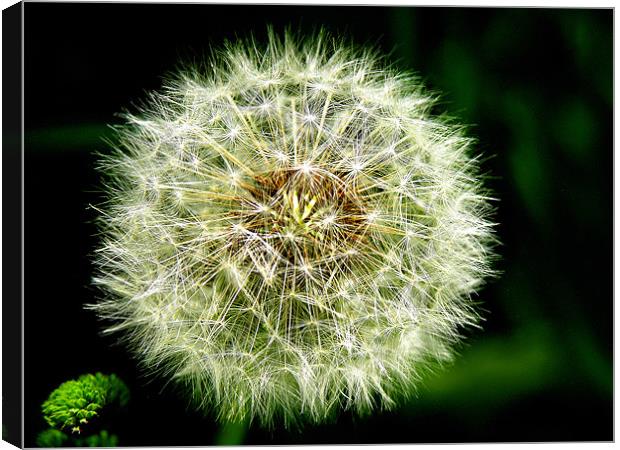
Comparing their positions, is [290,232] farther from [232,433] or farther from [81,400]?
[81,400]

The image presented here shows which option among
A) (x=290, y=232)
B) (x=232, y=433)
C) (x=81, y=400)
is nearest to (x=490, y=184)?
(x=290, y=232)

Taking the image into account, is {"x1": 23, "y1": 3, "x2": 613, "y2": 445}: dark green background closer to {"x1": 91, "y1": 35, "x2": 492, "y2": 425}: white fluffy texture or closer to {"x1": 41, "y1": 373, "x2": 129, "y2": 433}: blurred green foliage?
{"x1": 41, "y1": 373, "x2": 129, "y2": 433}: blurred green foliage

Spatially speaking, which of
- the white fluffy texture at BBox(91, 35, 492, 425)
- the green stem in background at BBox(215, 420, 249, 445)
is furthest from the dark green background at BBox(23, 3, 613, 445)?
the white fluffy texture at BBox(91, 35, 492, 425)

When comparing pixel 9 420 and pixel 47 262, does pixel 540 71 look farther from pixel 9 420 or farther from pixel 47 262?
pixel 9 420

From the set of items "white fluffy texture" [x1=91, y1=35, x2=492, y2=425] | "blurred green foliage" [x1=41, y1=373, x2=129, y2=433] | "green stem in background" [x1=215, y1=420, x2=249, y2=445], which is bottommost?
"green stem in background" [x1=215, y1=420, x2=249, y2=445]

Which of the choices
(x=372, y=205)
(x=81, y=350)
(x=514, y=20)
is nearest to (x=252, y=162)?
(x=372, y=205)

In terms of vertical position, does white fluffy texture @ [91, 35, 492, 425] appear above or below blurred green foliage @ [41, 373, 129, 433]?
above
